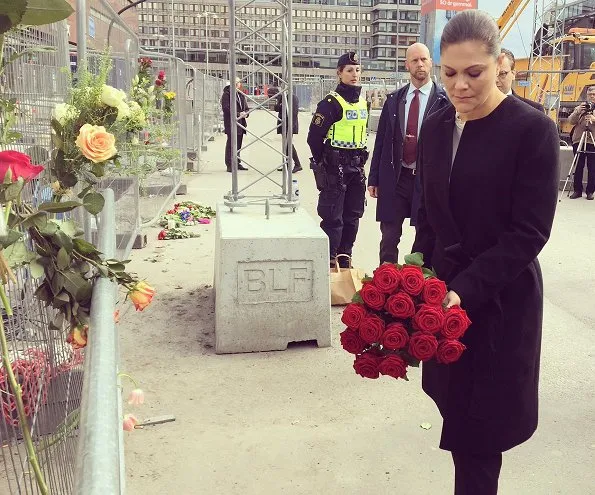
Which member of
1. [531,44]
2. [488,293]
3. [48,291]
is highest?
[531,44]

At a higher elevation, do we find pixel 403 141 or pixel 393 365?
pixel 403 141

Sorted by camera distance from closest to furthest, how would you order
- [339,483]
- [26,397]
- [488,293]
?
[26,397]
[488,293]
[339,483]

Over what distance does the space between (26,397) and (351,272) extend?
3.61m

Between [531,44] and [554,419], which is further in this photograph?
[531,44]

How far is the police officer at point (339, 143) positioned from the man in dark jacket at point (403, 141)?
440mm

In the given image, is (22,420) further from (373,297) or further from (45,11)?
(373,297)

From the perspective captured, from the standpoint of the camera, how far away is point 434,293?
1.99 m

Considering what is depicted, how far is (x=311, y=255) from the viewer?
4574mm

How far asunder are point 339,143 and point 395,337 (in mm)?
4125

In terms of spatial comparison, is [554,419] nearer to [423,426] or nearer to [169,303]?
[423,426]

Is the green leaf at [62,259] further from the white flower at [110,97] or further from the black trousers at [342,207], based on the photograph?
the black trousers at [342,207]

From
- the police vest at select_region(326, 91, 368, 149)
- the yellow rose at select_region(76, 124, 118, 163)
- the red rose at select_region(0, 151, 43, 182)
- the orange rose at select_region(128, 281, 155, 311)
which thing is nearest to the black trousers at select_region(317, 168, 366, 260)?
the police vest at select_region(326, 91, 368, 149)

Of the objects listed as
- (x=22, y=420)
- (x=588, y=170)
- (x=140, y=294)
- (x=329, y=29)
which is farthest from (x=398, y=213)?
(x=329, y=29)

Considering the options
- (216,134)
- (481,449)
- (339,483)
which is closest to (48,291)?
(481,449)
